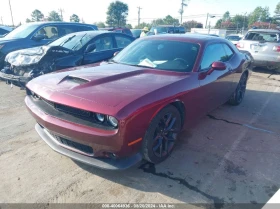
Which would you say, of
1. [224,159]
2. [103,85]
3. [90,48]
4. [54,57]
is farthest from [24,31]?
[224,159]

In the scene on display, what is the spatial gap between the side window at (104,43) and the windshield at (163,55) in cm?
220

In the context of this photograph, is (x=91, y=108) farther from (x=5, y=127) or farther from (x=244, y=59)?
(x=244, y=59)

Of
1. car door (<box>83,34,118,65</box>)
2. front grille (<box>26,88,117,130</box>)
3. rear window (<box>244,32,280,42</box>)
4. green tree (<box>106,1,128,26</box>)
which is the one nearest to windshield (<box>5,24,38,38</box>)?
car door (<box>83,34,118,65</box>)

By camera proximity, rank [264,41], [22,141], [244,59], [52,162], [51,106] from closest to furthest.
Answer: [51,106]
[52,162]
[22,141]
[244,59]
[264,41]

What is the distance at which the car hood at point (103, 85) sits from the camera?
91.1 inches

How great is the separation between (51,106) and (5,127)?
1.72m

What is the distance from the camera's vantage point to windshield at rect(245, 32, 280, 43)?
866 centimetres

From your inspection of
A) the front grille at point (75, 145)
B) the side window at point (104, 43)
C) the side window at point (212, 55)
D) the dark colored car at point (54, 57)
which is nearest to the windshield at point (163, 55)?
the side window at point (212, 55)

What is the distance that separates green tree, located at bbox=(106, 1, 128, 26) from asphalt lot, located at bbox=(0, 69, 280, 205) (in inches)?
1977

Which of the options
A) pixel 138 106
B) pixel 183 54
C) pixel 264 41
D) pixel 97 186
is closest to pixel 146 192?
pixel 97 186

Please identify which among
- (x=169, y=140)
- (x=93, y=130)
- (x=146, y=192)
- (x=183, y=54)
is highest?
(x=183, y=54)

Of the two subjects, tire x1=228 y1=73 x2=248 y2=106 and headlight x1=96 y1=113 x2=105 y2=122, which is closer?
headlight x1=96 y1=113 x2=105 y2=122

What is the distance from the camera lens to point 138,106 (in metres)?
2.29

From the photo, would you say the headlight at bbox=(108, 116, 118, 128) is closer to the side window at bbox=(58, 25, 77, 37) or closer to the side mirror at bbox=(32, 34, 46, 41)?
the side mirror at bbox=(32, 34, 46, 41)
